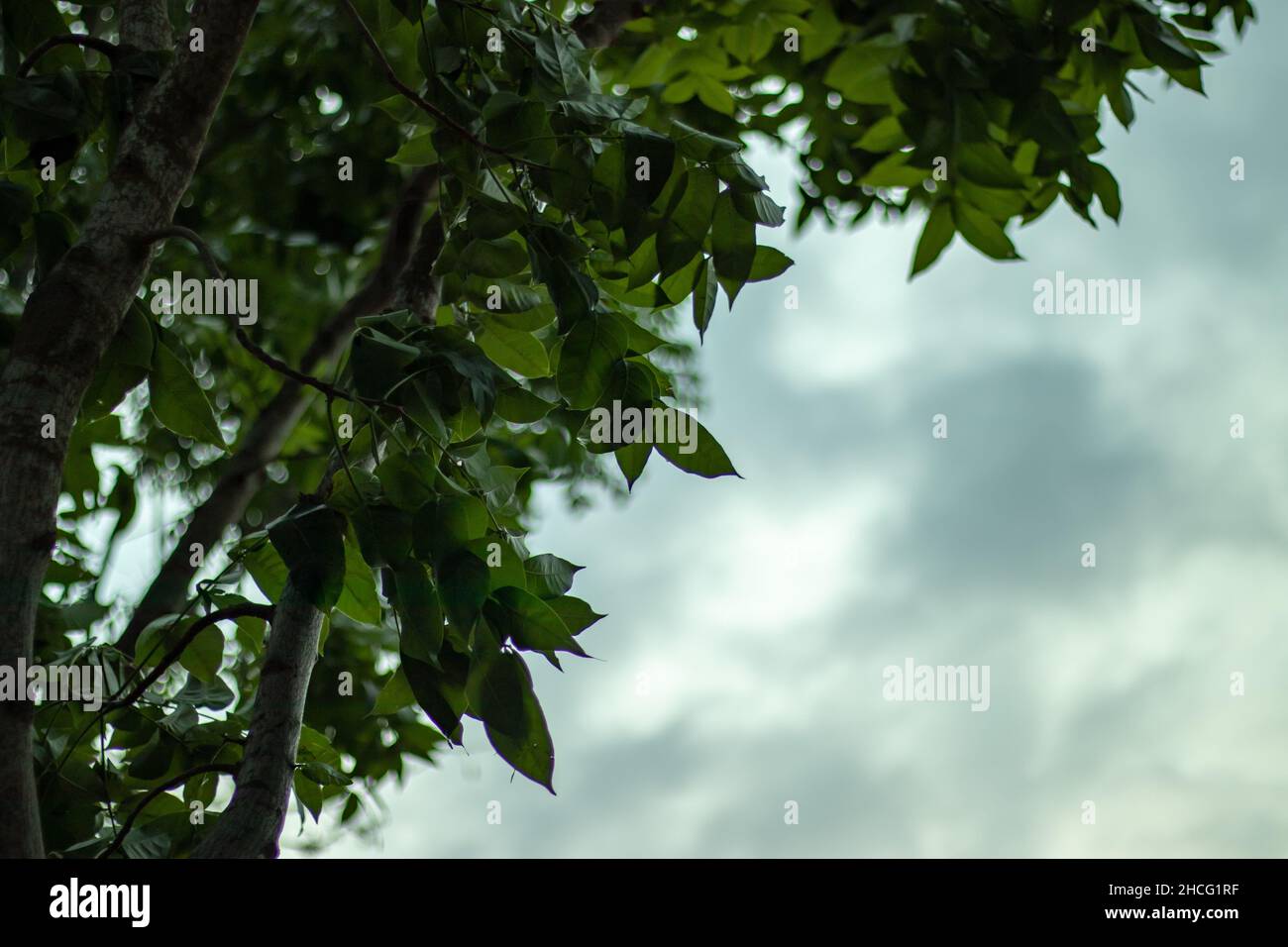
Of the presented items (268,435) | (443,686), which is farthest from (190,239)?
(268,435)

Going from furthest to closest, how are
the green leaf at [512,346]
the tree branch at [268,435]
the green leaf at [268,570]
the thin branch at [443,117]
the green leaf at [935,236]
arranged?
the tree branch at [268,435] < the green leaf at [935,236] < the green leaf at [512,346] < the green leaf at [268,570] < the thin branch at [443,117]

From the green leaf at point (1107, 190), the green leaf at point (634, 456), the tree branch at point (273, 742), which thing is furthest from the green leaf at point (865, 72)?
the tree branch at point (273, 742)

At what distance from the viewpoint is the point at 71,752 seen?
1.74 metres

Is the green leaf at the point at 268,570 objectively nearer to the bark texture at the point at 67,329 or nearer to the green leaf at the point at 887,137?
the bark texture at the point at 67,329

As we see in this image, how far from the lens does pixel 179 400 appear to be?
166cm

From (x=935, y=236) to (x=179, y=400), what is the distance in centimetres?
114

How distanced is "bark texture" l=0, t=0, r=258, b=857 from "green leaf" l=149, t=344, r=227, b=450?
0.59 ft

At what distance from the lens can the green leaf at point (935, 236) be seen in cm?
186

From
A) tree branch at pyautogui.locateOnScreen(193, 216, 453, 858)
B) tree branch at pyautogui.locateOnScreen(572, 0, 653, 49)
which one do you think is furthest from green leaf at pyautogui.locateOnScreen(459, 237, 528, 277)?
tree branch at pyautogui.locateOnScreen(572, 0, 653, 49)

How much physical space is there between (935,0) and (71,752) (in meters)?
1.57

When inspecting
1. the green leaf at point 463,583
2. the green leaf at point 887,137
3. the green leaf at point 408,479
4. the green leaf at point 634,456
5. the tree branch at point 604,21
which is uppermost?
the tree branch at point 604,21

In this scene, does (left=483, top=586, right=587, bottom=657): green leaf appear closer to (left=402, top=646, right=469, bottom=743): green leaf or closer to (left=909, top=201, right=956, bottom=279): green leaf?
(left=402, top=646, right=469, bottom=743): green leaf

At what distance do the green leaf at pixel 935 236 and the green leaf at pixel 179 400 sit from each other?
42.1 inches

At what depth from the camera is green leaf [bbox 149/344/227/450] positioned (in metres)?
1.66
